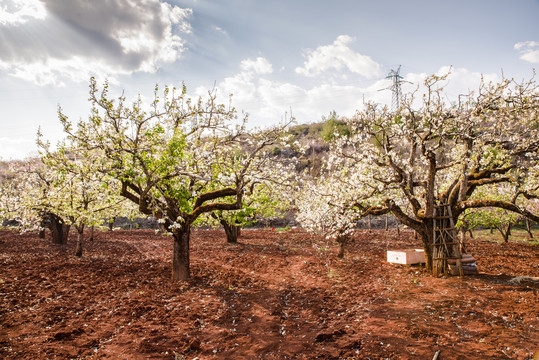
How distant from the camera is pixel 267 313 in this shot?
1174 centimetres

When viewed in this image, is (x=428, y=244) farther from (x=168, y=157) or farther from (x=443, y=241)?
(x=168, y=157)

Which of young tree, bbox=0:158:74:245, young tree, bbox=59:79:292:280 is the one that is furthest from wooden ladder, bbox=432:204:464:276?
young tree, bbox=0:158:74:245

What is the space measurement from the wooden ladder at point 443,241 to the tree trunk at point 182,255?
13629 mm

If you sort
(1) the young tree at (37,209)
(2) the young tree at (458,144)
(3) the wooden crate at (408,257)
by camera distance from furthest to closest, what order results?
(1) the young tree at (37,209) < (3) the wooden crate at (408,257) < (2) the young tree at (458,144)

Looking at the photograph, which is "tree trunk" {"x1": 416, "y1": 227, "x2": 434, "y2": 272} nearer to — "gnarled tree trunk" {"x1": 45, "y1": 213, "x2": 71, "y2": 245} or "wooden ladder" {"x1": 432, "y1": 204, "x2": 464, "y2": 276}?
"wooden ladder" {"x1": 432, "y1": 204, "x2": 464, "y2": 276}

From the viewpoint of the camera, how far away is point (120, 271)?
18656mm

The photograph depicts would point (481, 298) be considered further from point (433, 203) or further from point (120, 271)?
point (120, 271)

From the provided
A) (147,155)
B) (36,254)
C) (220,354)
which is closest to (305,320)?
(220,354)

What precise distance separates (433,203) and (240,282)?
38.3 feet

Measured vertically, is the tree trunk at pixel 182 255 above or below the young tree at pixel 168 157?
below

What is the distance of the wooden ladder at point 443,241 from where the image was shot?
1503cm

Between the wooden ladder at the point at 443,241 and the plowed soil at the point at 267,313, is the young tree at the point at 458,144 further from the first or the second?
the plowed soil at the point at 267,313

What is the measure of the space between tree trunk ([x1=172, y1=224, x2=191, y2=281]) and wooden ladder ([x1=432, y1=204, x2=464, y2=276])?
1363 cm

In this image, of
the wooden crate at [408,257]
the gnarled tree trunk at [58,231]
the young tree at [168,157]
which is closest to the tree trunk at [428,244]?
the wooden crate at [408,257]
